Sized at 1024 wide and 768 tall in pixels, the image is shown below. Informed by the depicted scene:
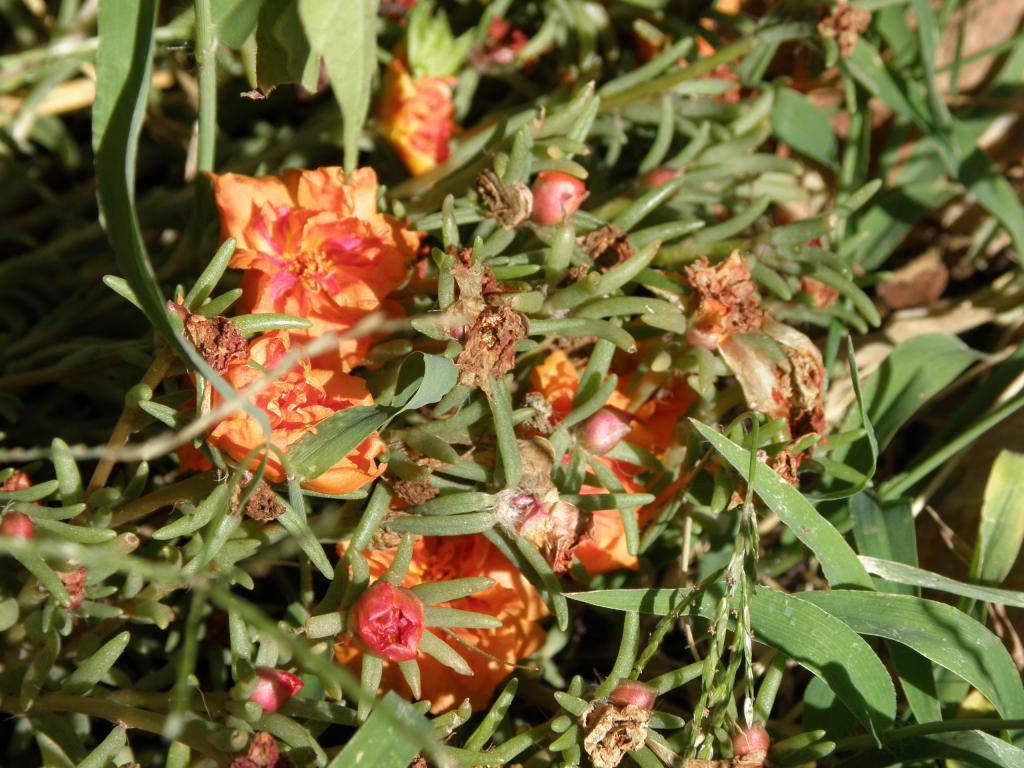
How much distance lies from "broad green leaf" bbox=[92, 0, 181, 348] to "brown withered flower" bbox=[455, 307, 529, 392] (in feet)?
1.32

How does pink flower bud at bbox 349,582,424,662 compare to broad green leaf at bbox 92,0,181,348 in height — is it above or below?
below

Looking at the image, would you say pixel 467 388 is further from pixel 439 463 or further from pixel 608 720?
pixel 608 720

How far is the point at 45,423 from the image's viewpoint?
1830 mm

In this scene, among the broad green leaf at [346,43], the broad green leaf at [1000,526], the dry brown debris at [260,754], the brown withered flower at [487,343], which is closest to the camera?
the broad green leaf at [346,43]

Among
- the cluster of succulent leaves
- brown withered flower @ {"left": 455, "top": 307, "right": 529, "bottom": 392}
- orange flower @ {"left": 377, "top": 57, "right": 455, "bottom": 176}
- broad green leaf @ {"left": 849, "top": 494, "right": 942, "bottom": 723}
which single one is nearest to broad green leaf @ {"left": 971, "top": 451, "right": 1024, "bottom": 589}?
the cluster of succulent leaves

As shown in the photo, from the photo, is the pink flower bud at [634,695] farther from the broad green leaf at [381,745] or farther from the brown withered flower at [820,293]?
the brown withered flower at [820,293]

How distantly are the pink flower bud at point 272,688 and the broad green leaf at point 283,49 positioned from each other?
836 mm

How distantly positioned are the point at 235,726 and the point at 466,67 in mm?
1526

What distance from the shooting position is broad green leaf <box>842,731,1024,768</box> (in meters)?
1.46

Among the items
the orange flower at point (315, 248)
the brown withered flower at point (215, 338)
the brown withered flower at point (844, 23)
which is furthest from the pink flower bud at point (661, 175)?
the brown withered flower at point (215, 338)

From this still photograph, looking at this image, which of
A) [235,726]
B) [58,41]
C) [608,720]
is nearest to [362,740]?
[235,726]

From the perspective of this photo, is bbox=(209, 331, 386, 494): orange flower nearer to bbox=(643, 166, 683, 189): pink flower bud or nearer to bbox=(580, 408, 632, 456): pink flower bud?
bbox=(580, 408, 632, 456): pink flower bud

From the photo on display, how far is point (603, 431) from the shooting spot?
1.60 metres

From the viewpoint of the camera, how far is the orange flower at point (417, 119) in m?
2.07
